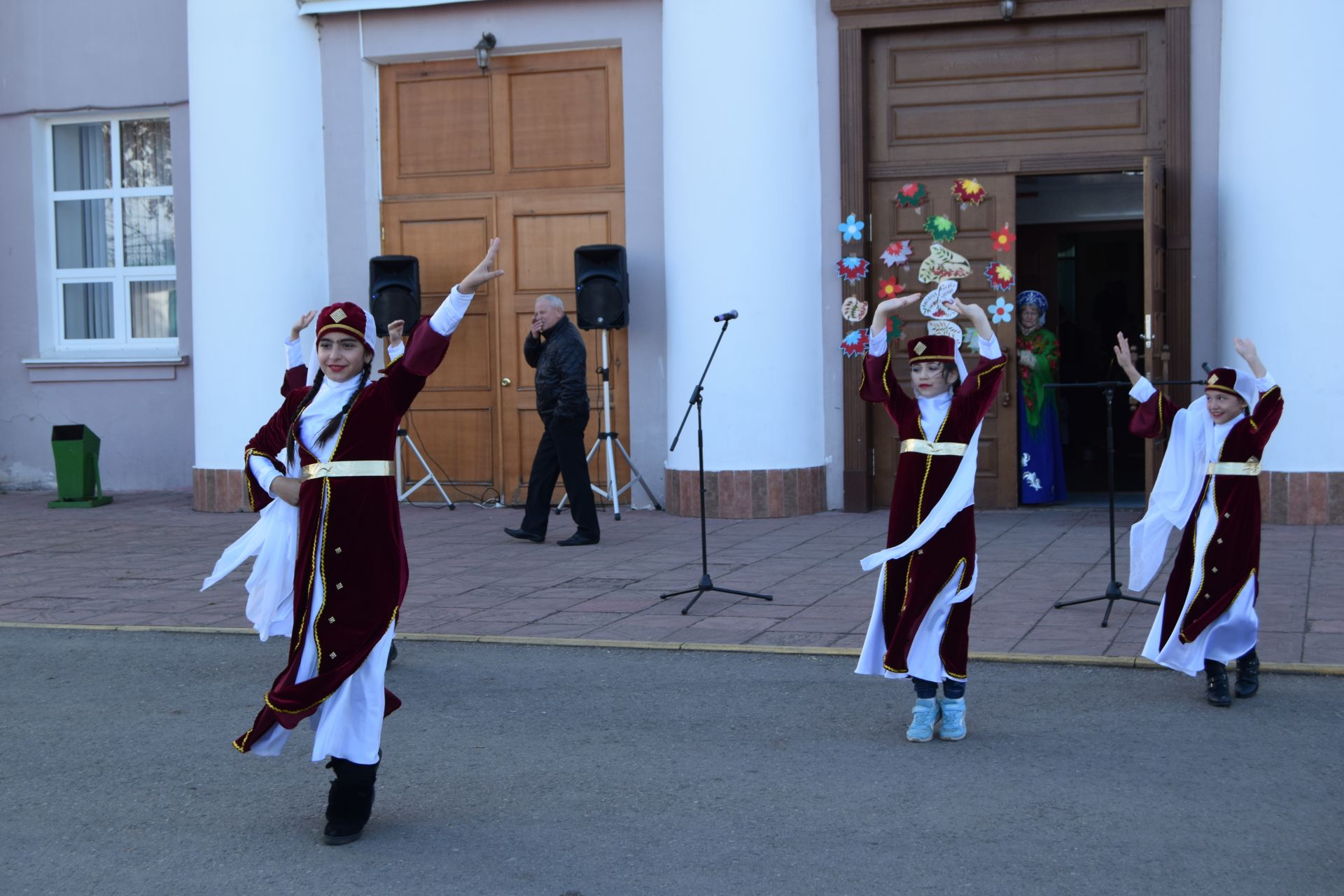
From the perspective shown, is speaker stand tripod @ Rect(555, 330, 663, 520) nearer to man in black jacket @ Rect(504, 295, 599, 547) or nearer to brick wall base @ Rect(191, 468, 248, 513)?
man in black jacket @ Rect(504, 295, 599, 547)

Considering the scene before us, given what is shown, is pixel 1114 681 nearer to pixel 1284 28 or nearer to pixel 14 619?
pixel 14 619

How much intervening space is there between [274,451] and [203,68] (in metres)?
9.37

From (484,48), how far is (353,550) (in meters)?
9.14

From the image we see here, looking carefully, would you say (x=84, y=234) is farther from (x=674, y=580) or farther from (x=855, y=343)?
(x=855, y=343)

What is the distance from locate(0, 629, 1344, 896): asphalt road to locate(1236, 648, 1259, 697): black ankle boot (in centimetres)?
8

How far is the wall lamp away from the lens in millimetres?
13008

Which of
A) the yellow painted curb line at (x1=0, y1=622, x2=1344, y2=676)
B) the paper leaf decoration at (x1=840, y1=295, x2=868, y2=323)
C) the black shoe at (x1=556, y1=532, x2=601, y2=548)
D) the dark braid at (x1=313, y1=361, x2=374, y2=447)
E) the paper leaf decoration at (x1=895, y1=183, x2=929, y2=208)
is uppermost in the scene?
the paper leaf decoration at (x1=895, y1=183, x2=929, y2=208)

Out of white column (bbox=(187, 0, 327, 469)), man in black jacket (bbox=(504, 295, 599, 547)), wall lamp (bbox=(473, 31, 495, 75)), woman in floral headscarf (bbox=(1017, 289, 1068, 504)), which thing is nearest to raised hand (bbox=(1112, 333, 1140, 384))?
man in black jacket (bbox=(504, 295, 599, 547))

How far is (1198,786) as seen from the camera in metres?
4.90

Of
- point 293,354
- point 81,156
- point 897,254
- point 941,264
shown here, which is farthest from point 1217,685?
point 81,156

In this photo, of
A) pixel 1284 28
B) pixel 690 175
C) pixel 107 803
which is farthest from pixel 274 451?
pixel 1284 28

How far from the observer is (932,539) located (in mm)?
5602

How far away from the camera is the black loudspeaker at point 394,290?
42.3 feet

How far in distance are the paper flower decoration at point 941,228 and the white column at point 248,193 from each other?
17.4 feet
